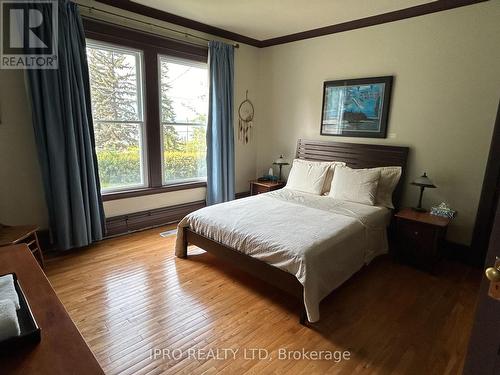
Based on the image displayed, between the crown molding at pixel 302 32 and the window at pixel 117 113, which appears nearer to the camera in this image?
the crown molding at pixel 302 32

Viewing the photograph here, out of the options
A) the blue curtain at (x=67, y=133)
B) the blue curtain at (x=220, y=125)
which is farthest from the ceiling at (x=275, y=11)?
the blue curtain at (x=67, y=133)

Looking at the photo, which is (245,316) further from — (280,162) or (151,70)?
(151,70)

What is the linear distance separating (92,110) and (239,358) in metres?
2.86

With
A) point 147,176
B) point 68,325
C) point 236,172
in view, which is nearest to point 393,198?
point 236,172

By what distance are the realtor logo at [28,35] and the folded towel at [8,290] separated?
7.61ft

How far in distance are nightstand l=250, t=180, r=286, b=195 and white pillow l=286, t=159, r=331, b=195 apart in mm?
387

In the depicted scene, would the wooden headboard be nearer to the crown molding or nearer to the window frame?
the crown molding

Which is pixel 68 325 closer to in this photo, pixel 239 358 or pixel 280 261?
pixel 239 358

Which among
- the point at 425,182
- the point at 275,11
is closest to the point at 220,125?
the point at 275,11

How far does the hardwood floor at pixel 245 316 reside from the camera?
1709 mm

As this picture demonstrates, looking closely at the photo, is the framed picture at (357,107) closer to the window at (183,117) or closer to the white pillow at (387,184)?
the white pillow at (387,184)

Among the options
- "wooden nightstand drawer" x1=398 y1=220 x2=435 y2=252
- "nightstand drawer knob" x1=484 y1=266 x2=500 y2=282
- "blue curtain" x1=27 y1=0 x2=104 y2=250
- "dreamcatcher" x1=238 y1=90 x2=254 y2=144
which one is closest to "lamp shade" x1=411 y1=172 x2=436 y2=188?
"wooden nightstand drawer" x1=398 y1=220 x2=435 y2=252

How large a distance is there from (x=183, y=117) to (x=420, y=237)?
3185 millimetres

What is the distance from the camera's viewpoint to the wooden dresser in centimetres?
75
